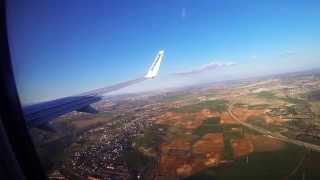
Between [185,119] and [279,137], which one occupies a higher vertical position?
[185,119]

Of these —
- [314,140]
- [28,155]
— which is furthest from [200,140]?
[28,155]

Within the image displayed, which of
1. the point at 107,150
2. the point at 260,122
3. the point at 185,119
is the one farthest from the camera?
the point at 185,119

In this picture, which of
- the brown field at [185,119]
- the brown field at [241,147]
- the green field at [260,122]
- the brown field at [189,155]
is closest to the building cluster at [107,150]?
the brown field at [185,119]

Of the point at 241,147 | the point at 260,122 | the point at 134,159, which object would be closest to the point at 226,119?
the point at 260,122

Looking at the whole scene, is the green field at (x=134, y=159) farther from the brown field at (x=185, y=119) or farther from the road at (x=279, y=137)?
the road at (x=279, y=137)

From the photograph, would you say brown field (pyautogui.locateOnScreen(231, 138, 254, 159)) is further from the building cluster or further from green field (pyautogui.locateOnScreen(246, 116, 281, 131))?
the building cluster

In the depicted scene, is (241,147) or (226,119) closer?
(241,147)

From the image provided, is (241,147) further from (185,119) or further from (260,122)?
(185,119)

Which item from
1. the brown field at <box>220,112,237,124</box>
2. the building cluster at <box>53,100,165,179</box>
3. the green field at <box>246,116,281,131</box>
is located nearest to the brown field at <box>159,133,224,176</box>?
the building cluster at <box>53,100,165,179</box>
